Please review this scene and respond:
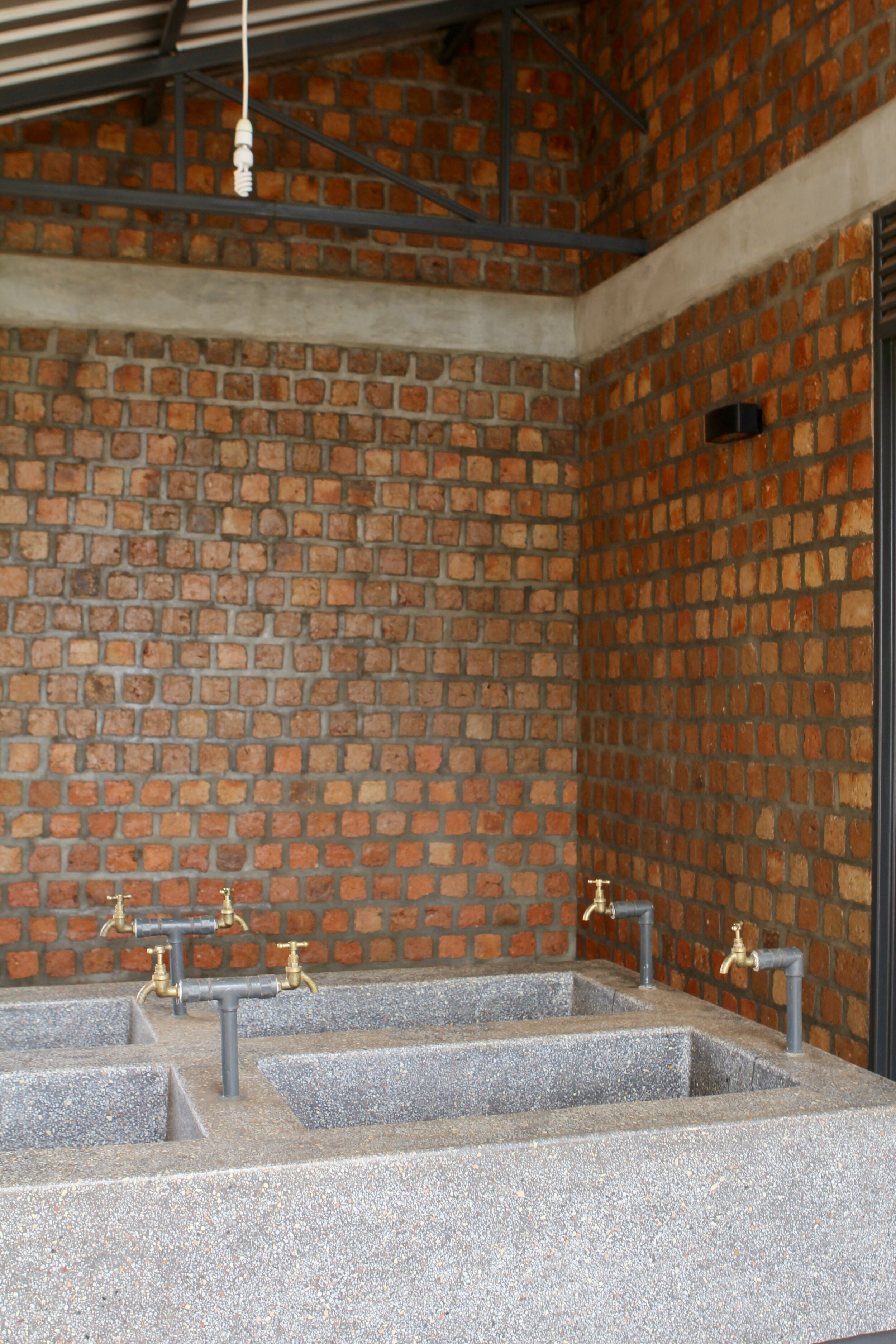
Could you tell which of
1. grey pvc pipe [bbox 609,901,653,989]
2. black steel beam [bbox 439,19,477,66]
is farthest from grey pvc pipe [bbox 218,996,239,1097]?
black steel beam [bbox 439,19,477,66]

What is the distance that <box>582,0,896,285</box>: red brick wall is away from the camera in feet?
9.53

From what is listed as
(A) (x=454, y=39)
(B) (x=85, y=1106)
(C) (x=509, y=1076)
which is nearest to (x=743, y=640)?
(C) (x=509, y=1076)

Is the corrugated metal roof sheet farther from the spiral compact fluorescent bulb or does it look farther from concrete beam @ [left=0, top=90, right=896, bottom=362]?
the spiral compact fluorescent bulb

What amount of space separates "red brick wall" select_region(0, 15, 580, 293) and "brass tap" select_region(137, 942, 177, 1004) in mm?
2523

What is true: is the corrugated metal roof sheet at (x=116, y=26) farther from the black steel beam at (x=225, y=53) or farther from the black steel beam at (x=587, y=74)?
the black steel beam at (x=587, y=74)

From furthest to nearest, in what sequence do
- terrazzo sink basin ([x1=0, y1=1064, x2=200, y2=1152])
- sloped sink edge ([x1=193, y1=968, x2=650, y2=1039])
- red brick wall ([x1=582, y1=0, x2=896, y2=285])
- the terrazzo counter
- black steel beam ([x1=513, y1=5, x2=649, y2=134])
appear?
black steel beam ([x1=513, y1=5, x2=649, y2=134])
red brick wall ([x1=582, y1=0, x2=896, y2=285])
sloped sink edge ([x1=193, y1=968, x2=650, y2=1039])
terrazzo sink basin ([x1=0, y1=1064, x2=200, y2=1152])
the terrazzo counter

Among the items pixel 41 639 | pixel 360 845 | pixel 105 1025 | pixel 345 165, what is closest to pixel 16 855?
pixel 41 639

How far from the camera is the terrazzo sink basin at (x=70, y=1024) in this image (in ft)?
7.96

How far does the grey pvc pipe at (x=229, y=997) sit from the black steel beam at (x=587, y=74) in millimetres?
2928

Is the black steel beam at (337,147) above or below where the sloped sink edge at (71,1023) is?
above

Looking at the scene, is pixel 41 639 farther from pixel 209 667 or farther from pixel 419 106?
pixel 419 106

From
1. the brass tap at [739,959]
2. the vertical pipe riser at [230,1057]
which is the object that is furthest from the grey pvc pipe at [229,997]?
the brass tap at [739,959]

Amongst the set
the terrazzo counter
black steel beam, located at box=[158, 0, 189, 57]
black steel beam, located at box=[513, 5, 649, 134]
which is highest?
black steel beam, located at box=[513, 5, 649, 134]

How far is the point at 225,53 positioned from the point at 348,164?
81 cm
